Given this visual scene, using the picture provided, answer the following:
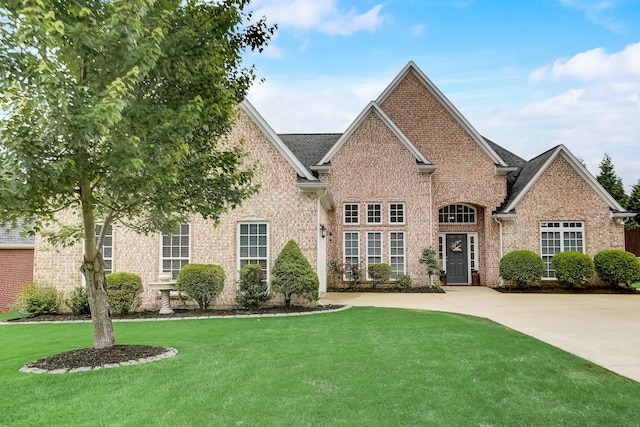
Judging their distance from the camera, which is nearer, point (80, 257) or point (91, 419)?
point (91, 419)

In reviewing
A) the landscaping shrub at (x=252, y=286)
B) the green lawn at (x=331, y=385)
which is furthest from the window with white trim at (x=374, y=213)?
the green lawn at (x=331, y=385)

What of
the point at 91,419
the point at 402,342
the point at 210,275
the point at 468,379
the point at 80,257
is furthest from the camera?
the point at 80,257

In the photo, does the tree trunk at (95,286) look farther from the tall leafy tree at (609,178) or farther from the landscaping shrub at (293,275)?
the tall leafy tree at (609,178)

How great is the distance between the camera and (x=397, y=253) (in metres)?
20.7

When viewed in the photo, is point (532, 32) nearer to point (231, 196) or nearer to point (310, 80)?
point (310, 80)

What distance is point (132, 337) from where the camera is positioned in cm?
980

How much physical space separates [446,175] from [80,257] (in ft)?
49.8

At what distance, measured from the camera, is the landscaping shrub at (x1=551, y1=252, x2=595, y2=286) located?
1919 cm

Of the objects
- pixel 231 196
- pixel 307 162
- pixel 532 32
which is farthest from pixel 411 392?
pixel 307 162

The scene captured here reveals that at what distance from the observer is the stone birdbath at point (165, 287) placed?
13.6 meters

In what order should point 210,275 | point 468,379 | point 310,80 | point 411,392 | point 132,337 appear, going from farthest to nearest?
point 310,80, point 210,275, point 132,337, point 468,379, point 411,392

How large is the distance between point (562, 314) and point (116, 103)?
39.6 ft

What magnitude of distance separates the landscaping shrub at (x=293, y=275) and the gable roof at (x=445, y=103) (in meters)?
11.5

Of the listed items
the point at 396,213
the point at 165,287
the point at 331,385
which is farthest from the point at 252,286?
the point at 396,213
